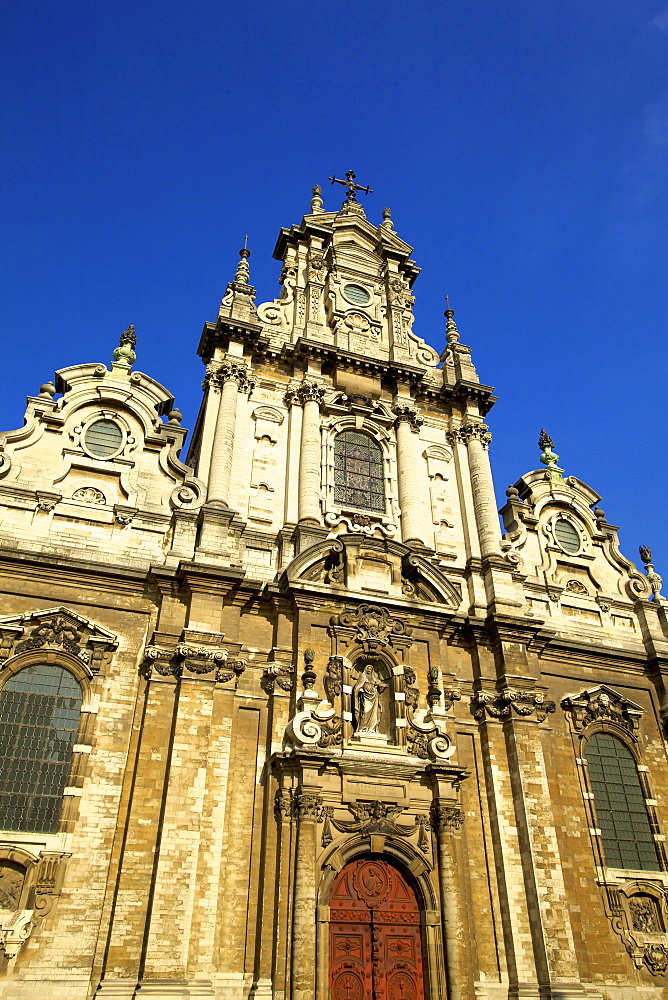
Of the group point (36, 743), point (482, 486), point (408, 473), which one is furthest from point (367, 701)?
point (482, 486)

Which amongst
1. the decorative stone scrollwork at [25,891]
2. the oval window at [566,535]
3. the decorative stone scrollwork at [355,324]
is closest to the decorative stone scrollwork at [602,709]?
the oval window at [566,535]

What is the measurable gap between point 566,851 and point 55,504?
13050 millimetres

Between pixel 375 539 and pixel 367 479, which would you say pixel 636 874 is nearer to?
pixel 375 539

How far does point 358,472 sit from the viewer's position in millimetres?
20891

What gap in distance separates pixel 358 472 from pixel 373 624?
4851 mm

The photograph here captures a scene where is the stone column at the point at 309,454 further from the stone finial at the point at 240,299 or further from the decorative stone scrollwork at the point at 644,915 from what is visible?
the decorative stone scrollwork at the point at 644,915

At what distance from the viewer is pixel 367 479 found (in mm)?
20891

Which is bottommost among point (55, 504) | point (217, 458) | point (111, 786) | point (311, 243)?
point (111, 786)

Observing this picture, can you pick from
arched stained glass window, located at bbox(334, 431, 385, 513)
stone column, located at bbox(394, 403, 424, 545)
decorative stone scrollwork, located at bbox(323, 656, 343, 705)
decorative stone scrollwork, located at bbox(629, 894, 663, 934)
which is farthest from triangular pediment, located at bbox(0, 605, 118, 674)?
decorative stone scrollwork, located at bbox(629, 894, 663, 934)

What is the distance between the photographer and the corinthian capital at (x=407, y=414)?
22.0 metres

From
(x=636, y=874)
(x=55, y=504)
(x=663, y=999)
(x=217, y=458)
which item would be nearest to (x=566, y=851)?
(x=636, y=874)

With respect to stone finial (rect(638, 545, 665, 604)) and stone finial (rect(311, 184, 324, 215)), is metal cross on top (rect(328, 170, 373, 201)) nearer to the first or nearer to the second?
stone finial (rect(311, 184, 324, 215))

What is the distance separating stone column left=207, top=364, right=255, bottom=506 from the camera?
18328 millimetres

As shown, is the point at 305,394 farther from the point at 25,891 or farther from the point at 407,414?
the point at 25,891
